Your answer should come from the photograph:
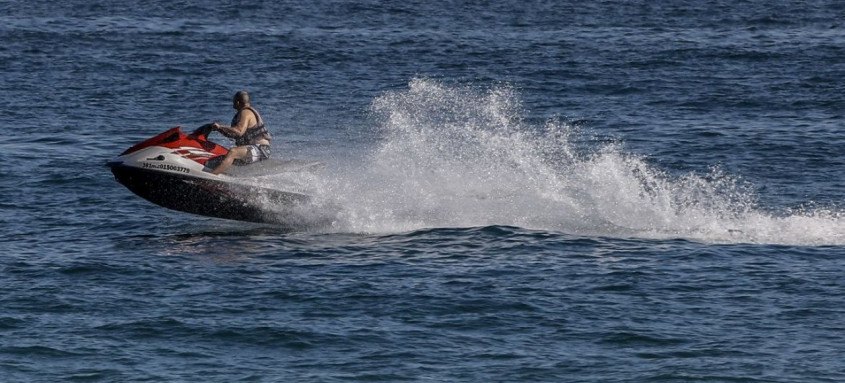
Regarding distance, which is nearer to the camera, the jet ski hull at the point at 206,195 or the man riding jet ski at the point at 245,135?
the jet ski hull at the point at 206,195

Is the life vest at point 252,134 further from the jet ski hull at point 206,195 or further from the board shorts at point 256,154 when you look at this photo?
the jet ski hull at point 206,195

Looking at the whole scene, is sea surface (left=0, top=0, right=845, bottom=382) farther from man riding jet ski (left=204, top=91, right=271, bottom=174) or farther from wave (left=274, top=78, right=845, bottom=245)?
man riding jet ski (left=204, top=91, right=271, bottom=174)

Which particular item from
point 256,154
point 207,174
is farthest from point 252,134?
point 207,174

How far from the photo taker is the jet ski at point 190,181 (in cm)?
2319

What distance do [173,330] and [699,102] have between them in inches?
907

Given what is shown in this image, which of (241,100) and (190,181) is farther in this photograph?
(241,100)

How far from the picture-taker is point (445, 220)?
24.9m

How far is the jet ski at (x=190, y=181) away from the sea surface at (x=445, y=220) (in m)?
0.57

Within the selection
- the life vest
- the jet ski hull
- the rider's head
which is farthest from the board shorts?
the rider's head

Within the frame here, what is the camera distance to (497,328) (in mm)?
18875

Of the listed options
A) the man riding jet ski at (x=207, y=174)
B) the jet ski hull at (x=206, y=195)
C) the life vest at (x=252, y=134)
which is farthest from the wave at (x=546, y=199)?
the life vest at (x=252, y=134)

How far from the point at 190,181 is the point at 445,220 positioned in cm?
451

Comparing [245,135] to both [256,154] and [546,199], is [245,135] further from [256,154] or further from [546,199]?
[546,199]

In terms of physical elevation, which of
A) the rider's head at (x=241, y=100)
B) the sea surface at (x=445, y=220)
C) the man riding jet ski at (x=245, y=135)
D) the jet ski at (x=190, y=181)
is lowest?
the sea surface at (x=445, y=220)
